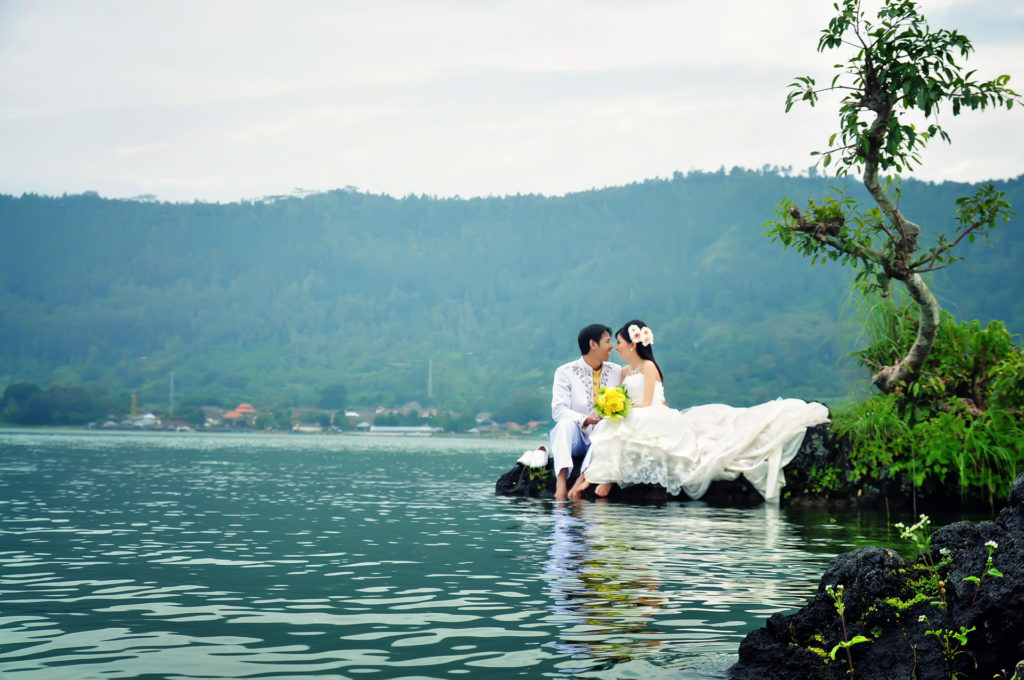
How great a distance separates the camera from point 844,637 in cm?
517

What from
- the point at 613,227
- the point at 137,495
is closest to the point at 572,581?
the point at 137,495

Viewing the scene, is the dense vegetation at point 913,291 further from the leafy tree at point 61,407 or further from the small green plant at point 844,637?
the leafy tree at point 61,407

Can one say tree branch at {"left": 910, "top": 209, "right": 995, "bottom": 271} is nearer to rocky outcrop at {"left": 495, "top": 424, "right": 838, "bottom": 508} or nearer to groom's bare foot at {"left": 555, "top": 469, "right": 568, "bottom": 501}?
rocky outcrop at {"left": 495, "top": 424, "right": 838, "bottom": 508}

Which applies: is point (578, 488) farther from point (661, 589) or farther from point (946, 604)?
point (946, 604)

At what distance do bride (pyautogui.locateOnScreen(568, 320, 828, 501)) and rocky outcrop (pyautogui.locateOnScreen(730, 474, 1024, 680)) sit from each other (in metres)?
11.8

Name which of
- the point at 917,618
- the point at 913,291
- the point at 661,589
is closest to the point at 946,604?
the point at 917,618

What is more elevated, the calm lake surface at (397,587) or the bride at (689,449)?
the bride at (689,449)

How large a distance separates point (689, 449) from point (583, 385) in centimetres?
249

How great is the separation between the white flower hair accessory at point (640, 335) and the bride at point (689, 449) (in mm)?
117

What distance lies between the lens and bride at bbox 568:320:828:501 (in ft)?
57.1

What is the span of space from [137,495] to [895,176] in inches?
563

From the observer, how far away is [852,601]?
17.5 feet

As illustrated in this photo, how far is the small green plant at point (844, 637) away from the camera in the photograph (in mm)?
4984

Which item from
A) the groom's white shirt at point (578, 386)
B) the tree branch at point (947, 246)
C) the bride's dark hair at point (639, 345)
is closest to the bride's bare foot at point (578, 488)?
the groom's white shirt at point (578, 386)
